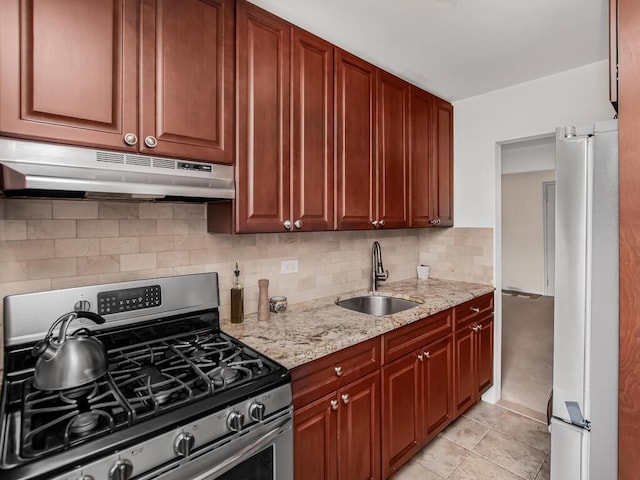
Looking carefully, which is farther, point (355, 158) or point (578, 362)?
point (355, 158)

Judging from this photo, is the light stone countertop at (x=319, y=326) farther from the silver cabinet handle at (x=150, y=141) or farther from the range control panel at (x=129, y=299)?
the silver cabinet handle at (x=150, y=141)

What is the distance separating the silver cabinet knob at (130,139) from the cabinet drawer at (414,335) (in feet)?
4.69

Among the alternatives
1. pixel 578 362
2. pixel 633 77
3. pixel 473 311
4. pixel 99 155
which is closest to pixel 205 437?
pixel 99 155

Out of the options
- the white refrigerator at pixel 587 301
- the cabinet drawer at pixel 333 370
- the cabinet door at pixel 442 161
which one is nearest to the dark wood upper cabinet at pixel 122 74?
the cabinet drawer at pixel 333 370

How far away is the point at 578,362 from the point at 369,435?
99cm

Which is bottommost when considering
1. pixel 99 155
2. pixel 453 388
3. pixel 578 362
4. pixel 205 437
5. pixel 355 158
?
pixel 453 388

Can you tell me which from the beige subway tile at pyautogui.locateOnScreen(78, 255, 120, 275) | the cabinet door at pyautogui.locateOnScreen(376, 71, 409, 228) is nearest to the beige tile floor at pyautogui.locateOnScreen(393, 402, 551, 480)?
the cabinet door at pyautogui.locateOnScreen(376, 71, 409, 228)

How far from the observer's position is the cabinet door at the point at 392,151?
2.30 metres

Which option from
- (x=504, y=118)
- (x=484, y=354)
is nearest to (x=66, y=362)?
(x=484, y=354)

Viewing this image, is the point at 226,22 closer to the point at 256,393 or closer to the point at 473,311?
the point at 256,393

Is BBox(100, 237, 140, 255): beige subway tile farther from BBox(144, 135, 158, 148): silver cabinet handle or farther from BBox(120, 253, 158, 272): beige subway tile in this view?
BBox(144, 135, 158, 148): silver cabinet handle

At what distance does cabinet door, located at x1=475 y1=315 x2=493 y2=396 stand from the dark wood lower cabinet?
1.23 metres

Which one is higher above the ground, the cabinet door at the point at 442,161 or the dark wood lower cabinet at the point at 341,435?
the cabinet door at the point at 442,161

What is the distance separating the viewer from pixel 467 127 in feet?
9.56
